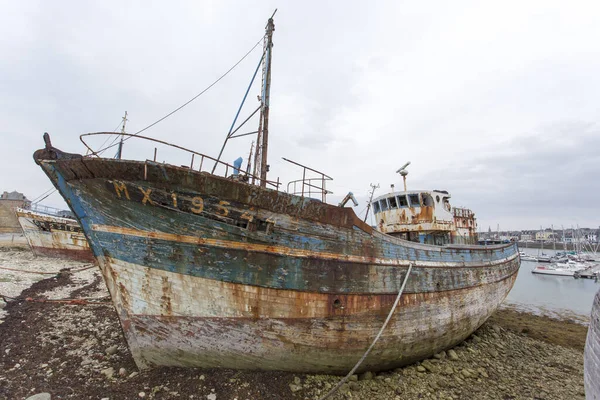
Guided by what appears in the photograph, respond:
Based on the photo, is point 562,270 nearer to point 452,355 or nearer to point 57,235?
point 452,355

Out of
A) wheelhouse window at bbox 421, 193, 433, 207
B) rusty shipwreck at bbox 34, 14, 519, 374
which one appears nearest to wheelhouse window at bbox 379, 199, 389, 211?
wheelhouse window at bbox 421, 193, 433, 207

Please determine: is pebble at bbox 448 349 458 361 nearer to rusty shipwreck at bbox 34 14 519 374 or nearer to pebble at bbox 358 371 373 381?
pebble at bbox 358 371 373 381

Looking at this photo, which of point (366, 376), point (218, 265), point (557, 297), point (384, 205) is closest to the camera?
point (218, 265)

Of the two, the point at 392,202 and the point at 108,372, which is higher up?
the point at 392,202

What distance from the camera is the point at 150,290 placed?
16.5 feet

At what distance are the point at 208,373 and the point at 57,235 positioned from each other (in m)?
23.3

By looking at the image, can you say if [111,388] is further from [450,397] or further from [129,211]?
[450,397]

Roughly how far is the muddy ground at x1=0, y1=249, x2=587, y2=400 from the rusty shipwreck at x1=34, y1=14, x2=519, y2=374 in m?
0.37

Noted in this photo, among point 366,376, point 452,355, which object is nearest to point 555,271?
point 452,355

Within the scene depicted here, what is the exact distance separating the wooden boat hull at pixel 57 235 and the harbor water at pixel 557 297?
3475 cm

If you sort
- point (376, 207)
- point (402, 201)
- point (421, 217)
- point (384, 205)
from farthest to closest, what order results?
point (376, 207) → point (384, 205) → point (402, 201) → point (421, 217)

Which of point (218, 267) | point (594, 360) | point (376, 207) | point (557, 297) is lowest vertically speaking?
point (557, 297)

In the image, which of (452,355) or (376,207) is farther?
(376,207)

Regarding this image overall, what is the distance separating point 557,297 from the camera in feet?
85.7
